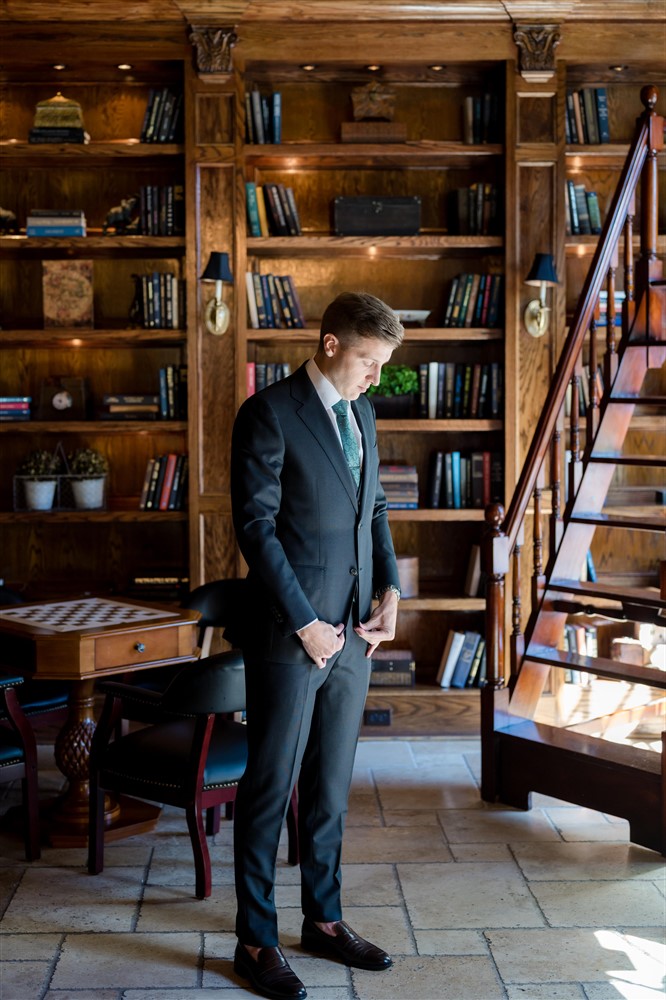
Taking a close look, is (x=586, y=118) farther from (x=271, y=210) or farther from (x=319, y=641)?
(x=319, y=641)

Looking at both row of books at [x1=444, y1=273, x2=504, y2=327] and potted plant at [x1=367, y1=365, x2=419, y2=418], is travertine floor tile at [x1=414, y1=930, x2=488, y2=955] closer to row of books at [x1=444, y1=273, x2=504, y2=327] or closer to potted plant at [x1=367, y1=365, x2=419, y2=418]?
potted plant at [x1=367, y1=365, x2=419, y2=418]

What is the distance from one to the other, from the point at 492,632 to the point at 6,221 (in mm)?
3053

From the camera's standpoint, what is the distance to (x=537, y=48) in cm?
526

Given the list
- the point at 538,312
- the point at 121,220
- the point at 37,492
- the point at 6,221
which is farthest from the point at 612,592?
the point at 6,221

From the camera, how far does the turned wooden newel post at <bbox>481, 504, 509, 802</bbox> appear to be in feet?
14.5

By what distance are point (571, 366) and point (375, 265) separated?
148 cm

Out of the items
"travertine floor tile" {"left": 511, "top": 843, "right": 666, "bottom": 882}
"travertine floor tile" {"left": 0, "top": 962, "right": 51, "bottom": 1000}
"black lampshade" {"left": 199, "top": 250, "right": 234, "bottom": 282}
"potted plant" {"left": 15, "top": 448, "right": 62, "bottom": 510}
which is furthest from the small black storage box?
"travertine floor tile" {"left": 0, "top": 962, "right": 51, "bottom": 1000}

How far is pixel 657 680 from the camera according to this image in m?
4.11

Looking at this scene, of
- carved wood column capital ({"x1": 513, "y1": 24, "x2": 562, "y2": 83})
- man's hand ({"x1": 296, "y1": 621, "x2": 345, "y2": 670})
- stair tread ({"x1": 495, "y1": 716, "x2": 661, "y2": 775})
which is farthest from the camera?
carved wood column capital ({"x1": 513, "y1": 24, "x2": 562, "y2": 83})

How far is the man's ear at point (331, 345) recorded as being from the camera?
9.36ft

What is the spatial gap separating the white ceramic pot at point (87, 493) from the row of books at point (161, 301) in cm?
79

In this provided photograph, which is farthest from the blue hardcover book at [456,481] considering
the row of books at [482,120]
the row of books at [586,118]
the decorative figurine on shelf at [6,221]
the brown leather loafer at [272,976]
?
the brown leather loafer at [272,976]

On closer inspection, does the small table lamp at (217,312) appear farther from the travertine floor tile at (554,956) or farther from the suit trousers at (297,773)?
the travertine floor tile at (554,956)

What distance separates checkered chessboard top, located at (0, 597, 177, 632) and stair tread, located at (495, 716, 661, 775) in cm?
142
